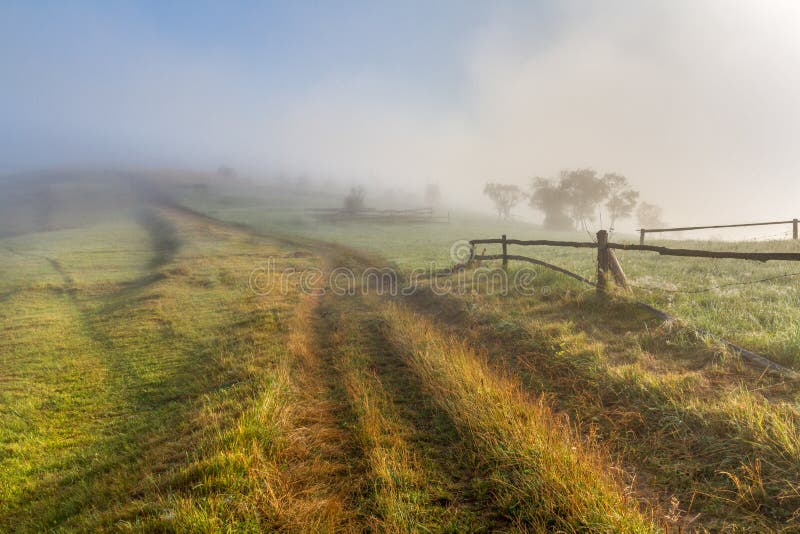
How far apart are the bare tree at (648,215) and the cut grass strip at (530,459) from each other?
89.9 m

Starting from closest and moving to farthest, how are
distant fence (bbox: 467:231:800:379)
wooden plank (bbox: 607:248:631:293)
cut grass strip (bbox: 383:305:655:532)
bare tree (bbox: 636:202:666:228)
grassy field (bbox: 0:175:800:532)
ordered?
cut grass strip (bbox: 383:305:655:532), grassy field (bbox: 0:175:800:532), distant fence (bbox: 467:231:800:379), wooden plank (bbox: 607:248:631:293), bare tree (bbox: 636:202:666:228)

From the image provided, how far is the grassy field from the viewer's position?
3.11m

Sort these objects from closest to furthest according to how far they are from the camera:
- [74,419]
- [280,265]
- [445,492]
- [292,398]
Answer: [445,492]
[292,398]
[74,419]
[280,265]

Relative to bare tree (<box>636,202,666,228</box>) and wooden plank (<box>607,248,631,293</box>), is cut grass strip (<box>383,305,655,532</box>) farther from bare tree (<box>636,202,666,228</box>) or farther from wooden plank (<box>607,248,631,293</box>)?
bare tree (<box>636,202,666,228</box>)

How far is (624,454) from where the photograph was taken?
3.85 m

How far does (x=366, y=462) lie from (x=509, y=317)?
5.82 metres

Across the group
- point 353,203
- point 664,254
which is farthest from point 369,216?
point 664,254

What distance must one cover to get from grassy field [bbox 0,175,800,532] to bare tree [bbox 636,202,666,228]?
7974cm

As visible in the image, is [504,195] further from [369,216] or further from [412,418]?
[412,418]

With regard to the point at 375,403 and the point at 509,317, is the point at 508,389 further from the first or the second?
the point at 509,317

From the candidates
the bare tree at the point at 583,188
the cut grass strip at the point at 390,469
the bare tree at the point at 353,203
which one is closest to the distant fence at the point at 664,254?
A: the cut grass strip at the point at 390,469

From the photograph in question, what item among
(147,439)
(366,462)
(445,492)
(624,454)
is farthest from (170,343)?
(624,454)

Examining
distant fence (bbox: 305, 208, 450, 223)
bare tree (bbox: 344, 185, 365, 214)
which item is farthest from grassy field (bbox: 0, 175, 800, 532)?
bare tree (bbox: 344, 185, 365, 214)

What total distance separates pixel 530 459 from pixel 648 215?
93424mm
